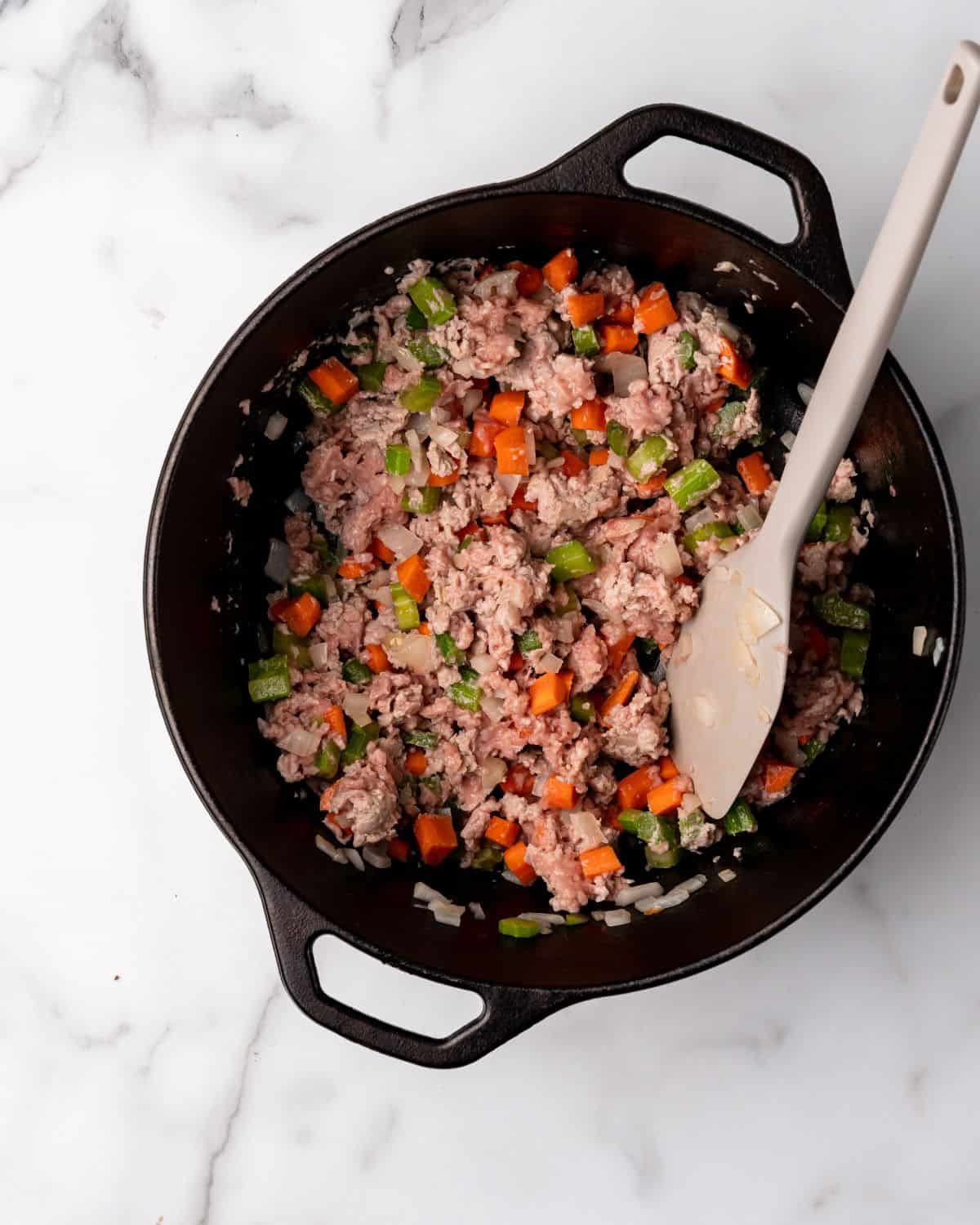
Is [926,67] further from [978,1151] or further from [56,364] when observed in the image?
[978,1151]

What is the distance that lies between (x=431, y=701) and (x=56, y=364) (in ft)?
4.10

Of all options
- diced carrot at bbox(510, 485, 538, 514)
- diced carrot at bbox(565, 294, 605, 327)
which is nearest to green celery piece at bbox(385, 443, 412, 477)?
diced carrot at bbox(510, 485, 538, 514)

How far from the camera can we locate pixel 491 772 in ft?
8.69

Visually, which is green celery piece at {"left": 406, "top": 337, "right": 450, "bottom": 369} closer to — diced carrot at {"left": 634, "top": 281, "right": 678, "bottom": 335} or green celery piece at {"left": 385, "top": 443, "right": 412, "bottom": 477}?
green celery piece at {"left": 385, "top": 443, "right": 412, "bottom": 477}

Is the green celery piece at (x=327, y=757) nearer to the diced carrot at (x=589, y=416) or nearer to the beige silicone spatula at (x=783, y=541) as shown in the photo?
the beige silicone spatula at (x=783, y=541)

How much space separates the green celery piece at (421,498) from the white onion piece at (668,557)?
51cm

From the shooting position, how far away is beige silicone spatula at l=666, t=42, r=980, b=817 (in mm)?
1682

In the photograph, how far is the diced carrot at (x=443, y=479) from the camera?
101 inches

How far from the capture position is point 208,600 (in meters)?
2.56

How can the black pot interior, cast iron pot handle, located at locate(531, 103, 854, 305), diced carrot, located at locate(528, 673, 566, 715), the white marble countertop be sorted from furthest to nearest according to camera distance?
the white marble countertop, diced carrot, located at locate(528, 673, 566, 715), the black pot interior, cast iron pot handle, located at locate(531, 103, 854, 305)

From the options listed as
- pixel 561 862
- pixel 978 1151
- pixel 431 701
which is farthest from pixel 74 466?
pixel 978 1151

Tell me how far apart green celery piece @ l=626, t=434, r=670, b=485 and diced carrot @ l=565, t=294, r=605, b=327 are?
0.99 ft

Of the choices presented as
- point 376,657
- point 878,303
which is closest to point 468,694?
point 376,657

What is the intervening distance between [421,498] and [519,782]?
27.3 inches
